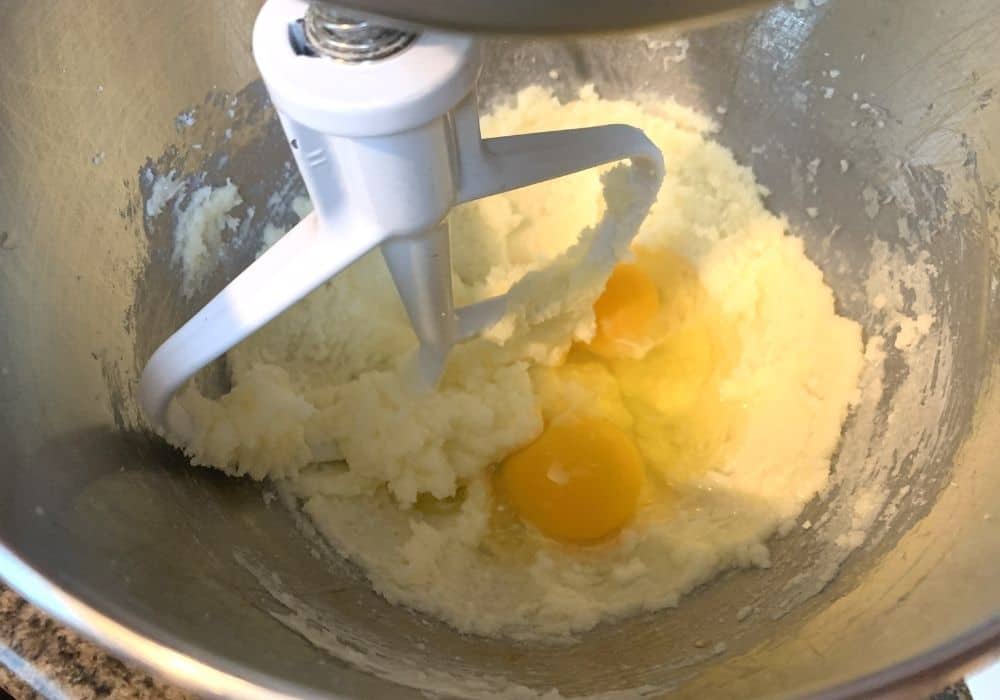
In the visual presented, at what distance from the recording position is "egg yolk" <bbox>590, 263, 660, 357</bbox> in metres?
1.21

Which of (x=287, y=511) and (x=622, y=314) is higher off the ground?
(x=287, y=511)

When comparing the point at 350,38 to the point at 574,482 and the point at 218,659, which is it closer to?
the point at 218,659

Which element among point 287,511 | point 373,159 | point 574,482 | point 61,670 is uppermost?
point 373,159

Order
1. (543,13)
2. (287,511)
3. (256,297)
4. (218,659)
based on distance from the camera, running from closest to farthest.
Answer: (543,13)
(218,659)
(256,297)
(287,511)

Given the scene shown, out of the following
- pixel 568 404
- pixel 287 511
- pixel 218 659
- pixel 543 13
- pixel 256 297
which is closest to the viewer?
pixel 543 13

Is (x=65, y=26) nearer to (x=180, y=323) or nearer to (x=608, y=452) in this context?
(x=180, y=323)

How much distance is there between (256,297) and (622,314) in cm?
59

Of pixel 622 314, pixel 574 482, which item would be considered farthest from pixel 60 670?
pixel 622 314

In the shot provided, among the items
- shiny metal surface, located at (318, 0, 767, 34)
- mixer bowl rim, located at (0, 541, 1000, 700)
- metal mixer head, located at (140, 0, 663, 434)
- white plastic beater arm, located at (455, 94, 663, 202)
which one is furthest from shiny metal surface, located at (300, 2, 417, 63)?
mixer bowl rim, located at (0, 541, 1000, 700)

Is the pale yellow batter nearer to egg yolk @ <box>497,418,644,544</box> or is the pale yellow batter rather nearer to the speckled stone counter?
egg yolk @ <box>497,418,644,544</box>

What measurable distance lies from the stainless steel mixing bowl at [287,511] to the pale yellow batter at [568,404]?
0.04 meters

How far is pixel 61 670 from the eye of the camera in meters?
0.69

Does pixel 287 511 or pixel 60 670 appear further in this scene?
pixel 287 511

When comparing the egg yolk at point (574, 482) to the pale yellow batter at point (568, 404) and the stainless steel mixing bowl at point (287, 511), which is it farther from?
the stainless steel mixing bowl at point (287, 511)
